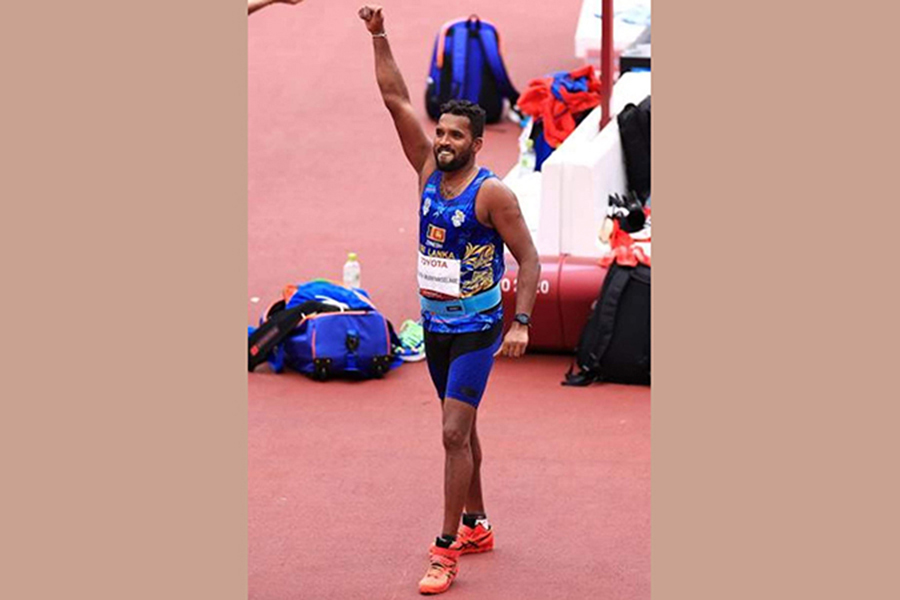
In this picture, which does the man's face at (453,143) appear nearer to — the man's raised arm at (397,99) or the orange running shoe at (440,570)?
the man's raised arm at (397,99)

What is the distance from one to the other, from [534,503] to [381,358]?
1.92m

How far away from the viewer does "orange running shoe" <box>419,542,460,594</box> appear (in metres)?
7.33

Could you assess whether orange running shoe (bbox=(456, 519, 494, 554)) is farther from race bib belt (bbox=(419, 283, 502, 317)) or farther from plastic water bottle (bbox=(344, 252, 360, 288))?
plastic water bottle (bbox=(344, 252, 360, 288))

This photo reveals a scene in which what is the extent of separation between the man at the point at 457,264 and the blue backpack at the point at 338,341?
251cm

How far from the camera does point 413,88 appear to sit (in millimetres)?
15805

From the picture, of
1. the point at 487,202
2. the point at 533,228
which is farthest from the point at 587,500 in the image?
the point at 533,228

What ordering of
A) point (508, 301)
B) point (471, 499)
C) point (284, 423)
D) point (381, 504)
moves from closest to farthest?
point (471, 499)
point (381, 504)
point (284, 423)
point (508, 301)

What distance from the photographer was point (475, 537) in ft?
25.4

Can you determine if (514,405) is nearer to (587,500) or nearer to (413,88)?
(587,500)

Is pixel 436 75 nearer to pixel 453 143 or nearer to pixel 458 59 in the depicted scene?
pixel 458 59

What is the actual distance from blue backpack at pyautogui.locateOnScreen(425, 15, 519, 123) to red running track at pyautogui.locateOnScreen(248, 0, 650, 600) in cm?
42

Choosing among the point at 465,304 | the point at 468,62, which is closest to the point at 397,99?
the point at 465,304

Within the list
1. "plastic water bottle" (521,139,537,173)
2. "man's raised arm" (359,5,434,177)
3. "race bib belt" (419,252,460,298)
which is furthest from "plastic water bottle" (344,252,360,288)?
"race bib belt" (419,252,460,298)

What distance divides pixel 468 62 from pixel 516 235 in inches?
293
